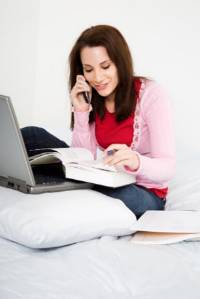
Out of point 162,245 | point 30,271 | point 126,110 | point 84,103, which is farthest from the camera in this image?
point 84,103

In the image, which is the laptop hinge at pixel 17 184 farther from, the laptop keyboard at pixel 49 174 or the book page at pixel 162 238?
the book page at pixel 162 238

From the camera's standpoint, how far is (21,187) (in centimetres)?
141

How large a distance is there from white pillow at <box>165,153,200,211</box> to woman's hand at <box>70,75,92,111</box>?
15.8 inches

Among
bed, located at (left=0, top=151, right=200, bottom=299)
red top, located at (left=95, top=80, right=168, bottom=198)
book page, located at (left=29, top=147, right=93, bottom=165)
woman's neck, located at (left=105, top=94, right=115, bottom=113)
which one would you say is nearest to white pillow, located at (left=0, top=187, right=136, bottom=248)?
bed, located at (left=0, top=151, right=200, bottom=299)

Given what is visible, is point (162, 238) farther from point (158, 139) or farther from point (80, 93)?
point (80, 93)

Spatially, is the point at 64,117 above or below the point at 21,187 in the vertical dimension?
Answer: below

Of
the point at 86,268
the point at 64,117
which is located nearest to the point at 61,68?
the point at 64,117

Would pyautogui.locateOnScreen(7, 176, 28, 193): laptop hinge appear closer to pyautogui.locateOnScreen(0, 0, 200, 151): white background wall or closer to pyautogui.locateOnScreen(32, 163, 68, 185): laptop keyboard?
pyautogui.locateOnScreen(32, 163, 68, 185): laptop keyboard

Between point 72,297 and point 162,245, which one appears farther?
point 162,245

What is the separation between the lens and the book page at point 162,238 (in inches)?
49.6

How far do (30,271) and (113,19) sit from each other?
1.81 metres

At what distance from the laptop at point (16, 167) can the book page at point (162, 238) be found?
256 millimetres

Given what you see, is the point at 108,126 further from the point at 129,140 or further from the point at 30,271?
the point at 30,271

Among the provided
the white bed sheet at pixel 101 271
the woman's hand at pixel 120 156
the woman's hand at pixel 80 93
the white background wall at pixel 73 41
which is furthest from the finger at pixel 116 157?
the white background wall at pixel 73 41
